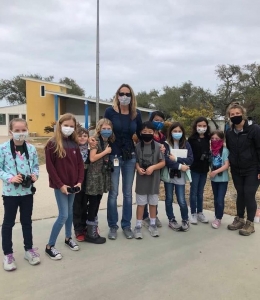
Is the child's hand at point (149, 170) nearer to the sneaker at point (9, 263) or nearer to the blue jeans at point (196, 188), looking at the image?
the blue jeans at point (196, 188)

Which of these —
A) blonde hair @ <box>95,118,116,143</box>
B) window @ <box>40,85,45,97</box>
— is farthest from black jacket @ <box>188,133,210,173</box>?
window @ <box>40,85,45,97</box>

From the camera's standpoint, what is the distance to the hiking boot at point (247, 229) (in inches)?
167

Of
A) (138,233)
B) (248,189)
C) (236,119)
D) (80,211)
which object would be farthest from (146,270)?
(236,119)

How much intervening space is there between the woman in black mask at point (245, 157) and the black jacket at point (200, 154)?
349 mm

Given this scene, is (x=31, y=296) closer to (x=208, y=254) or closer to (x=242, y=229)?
(x=208, y=254)

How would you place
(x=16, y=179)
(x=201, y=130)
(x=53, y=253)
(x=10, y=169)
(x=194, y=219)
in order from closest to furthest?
(x=16, y=179), (x=10, y=169), (x=53, y=253), (x=201, y=130), (x=194, y=219)

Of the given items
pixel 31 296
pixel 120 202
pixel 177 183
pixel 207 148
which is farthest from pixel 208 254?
pixel 120 202

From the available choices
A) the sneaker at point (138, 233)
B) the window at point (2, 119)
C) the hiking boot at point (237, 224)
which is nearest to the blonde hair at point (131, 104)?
the sneaker at point (138, 233)

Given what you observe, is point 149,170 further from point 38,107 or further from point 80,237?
point 38,107

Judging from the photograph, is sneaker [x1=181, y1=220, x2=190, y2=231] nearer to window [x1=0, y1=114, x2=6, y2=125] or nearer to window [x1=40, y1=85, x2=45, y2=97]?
window [x1=40, y1=85, x2=45, y2=97]

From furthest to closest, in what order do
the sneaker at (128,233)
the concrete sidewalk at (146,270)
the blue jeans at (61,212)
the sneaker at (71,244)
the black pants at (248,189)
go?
1. the black pants at (248,189)
2. the sneaker at (128,233)
3. the sneaker at (71,244)
4. the blue jeans at (61,212)
5. the concrete sidewalk at (146,270)

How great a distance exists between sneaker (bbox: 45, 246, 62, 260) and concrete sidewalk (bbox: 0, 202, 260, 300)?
6cm

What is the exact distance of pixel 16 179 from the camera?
3121mm

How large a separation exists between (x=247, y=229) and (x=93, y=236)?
2.15 metres
